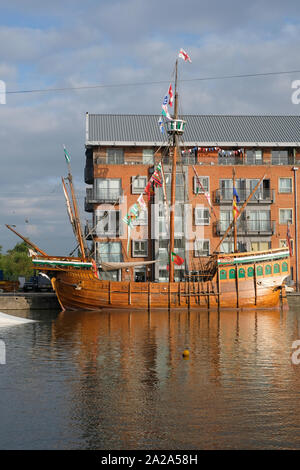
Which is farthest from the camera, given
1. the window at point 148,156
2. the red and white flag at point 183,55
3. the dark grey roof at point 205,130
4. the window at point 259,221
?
the dark grey roof at point 205,130

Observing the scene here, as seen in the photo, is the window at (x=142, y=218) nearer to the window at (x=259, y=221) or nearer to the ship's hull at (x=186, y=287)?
the window at (x=259, y=221)

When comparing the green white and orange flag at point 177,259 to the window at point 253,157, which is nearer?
the green white and orange flag at point 177,259

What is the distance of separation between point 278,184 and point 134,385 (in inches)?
1971

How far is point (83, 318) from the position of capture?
150 ft

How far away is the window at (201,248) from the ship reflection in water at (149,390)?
93.8 feet

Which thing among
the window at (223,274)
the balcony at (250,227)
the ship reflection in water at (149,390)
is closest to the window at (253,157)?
the balcony at (250,227)

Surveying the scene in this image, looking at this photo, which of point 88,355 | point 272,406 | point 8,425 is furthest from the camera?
point 88,355

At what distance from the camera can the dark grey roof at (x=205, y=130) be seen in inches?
2662

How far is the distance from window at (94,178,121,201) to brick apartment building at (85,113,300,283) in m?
0.11

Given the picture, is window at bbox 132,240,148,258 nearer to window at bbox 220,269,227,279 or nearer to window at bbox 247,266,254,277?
window at bbox 220,269,227,279

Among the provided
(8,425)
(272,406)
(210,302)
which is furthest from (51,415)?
(210,302)

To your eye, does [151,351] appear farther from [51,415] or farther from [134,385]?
[51,415]

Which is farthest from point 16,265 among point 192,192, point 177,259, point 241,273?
point 241,273

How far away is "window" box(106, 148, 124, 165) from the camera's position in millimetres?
66438
